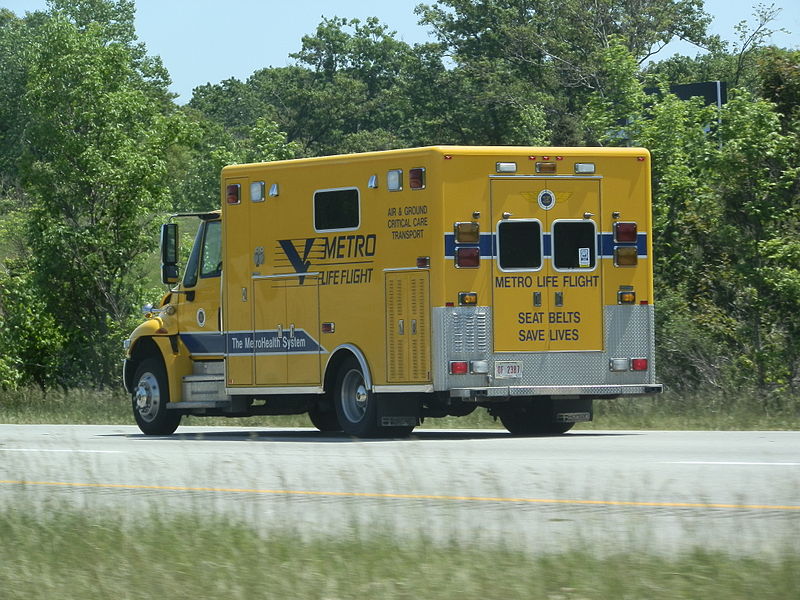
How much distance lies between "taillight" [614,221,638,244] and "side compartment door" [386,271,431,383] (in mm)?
2332

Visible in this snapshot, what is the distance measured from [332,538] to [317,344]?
9095 millimetres

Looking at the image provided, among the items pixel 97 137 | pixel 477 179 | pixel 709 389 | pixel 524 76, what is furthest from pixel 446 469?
pixel 524 76

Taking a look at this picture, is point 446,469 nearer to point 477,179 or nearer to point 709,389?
point 477,179

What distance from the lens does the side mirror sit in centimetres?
1933

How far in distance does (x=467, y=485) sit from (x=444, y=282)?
5.13 meters

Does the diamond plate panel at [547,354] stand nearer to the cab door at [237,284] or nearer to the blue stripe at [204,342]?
the cab door at [237,284]

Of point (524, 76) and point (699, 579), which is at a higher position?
point (524, 76)

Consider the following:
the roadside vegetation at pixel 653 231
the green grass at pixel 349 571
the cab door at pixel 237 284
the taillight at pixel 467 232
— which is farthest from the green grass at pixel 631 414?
the green grass at pixel 349 571

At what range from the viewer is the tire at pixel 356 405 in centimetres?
1694

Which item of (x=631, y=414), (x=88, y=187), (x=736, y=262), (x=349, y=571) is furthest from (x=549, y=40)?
(x=349, y=571)

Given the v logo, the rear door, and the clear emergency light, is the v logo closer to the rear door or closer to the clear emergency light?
the clear emergency light

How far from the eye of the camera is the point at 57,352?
32188 mm

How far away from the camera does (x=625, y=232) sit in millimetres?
17266

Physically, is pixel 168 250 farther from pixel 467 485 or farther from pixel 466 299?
pixel 467 485
